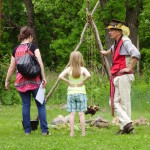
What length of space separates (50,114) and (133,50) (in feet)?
23.1

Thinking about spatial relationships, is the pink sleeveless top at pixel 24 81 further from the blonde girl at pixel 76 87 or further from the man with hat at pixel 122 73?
the man with hat at pixel 122 73

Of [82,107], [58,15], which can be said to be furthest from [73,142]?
[58,15]

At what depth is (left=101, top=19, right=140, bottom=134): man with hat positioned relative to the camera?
1029 cm

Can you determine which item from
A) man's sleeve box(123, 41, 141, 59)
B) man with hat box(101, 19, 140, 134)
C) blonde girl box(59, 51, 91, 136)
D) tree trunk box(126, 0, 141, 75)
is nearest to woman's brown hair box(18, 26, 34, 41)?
blonde girl box(59, 51, 91, 136)

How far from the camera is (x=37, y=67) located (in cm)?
1004

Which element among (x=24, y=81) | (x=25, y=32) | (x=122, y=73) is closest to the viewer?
(x=24, y=81)

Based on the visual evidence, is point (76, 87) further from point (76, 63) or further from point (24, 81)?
point (24, 81)

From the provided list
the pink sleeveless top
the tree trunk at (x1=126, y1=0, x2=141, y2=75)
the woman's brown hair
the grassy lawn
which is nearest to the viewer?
the grassy lawn

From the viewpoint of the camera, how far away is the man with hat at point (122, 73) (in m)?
10.3

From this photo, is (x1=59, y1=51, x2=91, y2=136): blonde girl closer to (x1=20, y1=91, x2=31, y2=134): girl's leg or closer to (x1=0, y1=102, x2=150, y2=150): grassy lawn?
(x1=0, y1=102, x2=150, y2=150): grassy lawn

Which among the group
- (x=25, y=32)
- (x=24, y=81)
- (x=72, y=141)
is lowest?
(x=72, y=141)

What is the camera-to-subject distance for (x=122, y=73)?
10.4 metres

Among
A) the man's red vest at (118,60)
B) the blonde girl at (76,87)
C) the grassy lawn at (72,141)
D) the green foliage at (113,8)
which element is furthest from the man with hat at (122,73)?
the green foliage at (113,8)

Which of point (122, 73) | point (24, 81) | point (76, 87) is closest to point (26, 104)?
point (24, 81)
